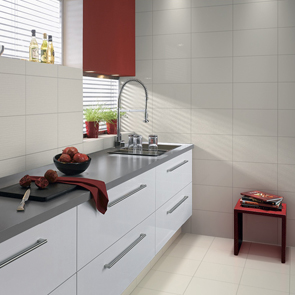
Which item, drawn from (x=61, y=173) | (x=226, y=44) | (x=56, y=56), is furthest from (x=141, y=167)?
(x=226, y=44)

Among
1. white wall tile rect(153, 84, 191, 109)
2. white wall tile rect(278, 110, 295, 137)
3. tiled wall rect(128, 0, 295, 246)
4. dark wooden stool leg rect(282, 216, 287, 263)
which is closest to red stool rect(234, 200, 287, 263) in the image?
dark wooden stool leg rect(282, 216, 287, 263)

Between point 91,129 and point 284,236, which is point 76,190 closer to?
point 91,129

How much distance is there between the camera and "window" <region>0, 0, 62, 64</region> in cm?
243

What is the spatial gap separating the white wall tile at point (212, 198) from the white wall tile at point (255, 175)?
141 mm

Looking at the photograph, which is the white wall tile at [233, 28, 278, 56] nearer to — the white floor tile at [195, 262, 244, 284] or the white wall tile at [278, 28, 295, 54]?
the white wall tile at [278, 28, 295, 54]

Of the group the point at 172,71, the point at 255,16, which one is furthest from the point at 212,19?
the point at 172,71

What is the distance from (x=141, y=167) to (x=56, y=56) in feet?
3.79

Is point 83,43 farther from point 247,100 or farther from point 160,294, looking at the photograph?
point 160,294

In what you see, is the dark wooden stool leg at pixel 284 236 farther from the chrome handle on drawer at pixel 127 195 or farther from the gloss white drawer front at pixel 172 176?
the chrome handle on drawer at pixel 127 195

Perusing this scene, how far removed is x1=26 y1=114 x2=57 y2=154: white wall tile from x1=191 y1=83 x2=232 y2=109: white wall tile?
1.59 metres

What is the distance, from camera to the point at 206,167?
3764 millimetres

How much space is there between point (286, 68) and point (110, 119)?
63.7 inches

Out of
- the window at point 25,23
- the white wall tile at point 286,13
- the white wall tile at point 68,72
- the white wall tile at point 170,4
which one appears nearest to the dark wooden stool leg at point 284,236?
the white wall tile at point 286,13

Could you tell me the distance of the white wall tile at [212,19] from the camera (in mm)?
3551
